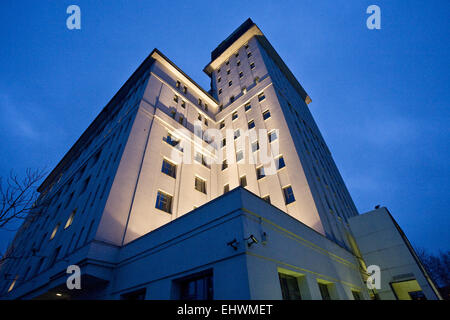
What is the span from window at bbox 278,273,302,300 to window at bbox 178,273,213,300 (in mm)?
3107

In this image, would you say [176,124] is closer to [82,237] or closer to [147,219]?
[147,219]

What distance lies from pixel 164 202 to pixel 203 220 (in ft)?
28.9

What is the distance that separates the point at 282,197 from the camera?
18062 millimetres

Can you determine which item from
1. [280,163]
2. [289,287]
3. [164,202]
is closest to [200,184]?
[164,202]

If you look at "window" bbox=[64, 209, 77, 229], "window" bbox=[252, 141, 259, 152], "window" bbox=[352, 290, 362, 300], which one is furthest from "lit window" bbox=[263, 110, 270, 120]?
"window" bbox=[64, 209, 77, 229]

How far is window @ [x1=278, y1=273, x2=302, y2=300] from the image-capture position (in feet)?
30.6

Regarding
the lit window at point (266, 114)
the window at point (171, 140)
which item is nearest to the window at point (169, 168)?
the window at point (171, 140)

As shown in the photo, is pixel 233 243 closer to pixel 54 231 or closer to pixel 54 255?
pixel 54 255

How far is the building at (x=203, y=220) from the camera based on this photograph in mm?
9125

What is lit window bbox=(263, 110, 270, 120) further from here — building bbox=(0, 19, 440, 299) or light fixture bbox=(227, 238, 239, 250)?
light fixture bbox=(227, 238, 239, 250)

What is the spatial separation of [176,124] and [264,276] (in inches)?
757

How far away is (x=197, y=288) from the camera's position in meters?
9.02

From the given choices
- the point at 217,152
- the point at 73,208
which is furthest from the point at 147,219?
the point at 217,152
